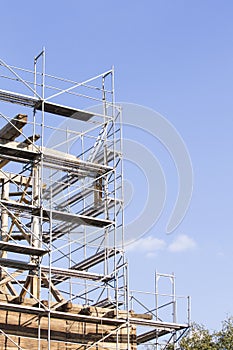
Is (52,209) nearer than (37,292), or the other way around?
(37,292)

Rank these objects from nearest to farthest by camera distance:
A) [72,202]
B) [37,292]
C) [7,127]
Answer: [37,292] < [7,127] < [72,202]

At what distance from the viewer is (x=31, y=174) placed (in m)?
24.5

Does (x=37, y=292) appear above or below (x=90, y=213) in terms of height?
below

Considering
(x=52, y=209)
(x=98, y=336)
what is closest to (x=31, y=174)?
(x=52, y=209)

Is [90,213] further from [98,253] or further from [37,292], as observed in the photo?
[37,292]

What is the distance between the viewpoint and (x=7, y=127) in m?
24.4

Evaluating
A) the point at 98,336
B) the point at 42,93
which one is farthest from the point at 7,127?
the point at 98,336

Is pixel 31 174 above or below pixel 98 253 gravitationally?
above

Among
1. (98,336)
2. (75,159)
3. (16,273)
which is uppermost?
(75,159)

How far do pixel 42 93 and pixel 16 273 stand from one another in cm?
540

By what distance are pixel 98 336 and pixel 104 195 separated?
458cm

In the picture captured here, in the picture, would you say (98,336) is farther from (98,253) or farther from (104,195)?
(104,195)

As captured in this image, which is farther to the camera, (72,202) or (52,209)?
(72,202)

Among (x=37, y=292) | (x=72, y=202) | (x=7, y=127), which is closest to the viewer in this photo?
(x=37, y=292)
